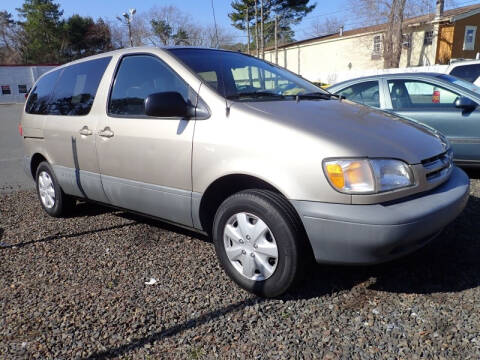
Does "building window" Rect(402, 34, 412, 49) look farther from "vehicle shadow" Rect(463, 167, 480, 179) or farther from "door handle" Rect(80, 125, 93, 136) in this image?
"door handle" Rect(80, 125, 93, 136)

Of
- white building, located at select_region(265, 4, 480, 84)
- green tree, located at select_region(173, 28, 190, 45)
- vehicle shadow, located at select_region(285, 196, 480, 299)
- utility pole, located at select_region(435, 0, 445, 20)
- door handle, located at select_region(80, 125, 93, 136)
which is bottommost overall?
vehicle shadow, located at select_region(285, 196, 480, 299)

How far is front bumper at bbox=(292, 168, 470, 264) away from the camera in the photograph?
7.03 feet

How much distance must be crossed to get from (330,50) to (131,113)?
1453 inches

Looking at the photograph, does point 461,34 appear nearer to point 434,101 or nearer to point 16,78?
point 434,101

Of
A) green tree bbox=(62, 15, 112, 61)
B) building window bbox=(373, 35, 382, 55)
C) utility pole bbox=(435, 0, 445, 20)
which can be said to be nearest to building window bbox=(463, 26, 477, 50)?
utility pole bbox=(435, 0, 445, 20)

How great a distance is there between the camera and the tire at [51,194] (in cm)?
425

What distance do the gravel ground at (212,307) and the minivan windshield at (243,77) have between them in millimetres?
1389

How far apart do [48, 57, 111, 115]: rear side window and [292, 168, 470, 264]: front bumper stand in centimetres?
241

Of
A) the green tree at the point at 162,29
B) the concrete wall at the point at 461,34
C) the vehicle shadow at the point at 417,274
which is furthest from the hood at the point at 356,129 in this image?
the green tree at the point at 162,29

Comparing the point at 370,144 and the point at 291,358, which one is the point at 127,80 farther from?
the point at 291,358

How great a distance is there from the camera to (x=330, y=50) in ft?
121

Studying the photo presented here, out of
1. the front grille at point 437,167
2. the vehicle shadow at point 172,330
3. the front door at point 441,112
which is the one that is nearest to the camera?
the vehicle shadow at point 172,330

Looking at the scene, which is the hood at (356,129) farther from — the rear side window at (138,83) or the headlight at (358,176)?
the rear side window at (138,83)

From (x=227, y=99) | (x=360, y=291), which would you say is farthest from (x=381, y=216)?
(x=227, y=99)
